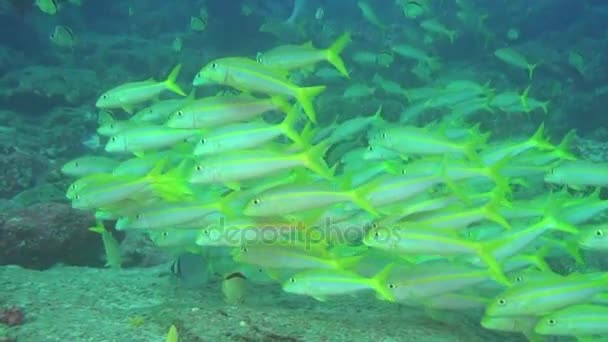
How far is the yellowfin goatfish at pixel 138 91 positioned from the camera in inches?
246

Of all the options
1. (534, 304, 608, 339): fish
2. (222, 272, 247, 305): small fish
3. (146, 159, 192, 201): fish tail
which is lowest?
(534, 304, 608, 339): fish

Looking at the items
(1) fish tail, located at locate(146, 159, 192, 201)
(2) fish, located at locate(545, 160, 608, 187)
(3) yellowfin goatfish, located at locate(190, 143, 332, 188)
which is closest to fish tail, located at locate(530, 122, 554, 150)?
(2) fish, located at locate(545, 160, 608, 187)

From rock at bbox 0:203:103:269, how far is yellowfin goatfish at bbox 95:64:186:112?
4.82 ft

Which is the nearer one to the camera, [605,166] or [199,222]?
[199,222]

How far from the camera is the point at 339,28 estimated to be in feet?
74.8

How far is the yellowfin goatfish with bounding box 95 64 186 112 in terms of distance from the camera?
6.26 metres

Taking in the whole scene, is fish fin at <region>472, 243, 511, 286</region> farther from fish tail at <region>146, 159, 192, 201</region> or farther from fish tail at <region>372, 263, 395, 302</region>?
fish tail at <region>146, 159, 192, 201</region>

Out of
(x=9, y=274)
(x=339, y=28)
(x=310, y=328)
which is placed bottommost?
(x=310, y=328)

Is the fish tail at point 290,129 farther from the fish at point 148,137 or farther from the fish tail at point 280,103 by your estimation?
the fish at point 148,137

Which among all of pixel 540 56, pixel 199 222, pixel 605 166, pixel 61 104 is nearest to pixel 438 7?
pixel 540 56

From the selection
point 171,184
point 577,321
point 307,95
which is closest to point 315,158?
point 307,95

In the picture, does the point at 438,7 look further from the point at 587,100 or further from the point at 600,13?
the point at 587,100

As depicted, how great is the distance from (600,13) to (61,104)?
25.7 meters

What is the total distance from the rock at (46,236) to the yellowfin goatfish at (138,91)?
1.47m
